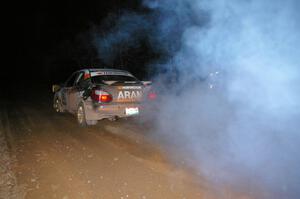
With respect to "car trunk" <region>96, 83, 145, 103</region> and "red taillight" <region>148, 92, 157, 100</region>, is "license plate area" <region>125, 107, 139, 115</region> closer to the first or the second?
"car trunk" <region>96, 83, 145, 103</region>

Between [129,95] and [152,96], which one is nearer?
[129,95]

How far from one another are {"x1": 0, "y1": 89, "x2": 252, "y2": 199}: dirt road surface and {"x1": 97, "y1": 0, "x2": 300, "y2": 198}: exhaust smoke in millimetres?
488

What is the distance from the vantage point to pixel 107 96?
6.70 meters

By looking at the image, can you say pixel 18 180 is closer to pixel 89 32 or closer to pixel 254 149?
pixel 254 149

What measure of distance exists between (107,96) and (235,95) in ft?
13.5

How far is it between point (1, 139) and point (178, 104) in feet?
14.8

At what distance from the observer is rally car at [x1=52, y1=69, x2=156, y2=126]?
6.71 m

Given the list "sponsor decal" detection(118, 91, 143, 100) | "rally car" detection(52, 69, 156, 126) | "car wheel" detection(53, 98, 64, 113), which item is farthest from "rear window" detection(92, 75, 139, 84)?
"car wheel" detection(53, 98, 64, 113)

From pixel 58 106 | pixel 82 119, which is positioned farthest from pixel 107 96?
pixel 58 106

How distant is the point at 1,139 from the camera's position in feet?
20.2

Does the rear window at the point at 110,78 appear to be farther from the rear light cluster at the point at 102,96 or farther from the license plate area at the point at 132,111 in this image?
the license plate area at the point at 132,111

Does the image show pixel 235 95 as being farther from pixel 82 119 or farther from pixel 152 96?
pixel 82 119

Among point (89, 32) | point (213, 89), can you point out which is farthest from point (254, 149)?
point (89, 32)

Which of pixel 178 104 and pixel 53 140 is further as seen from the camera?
pixel 178 104
